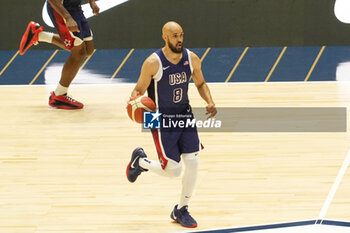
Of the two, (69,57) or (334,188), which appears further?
(69,57)

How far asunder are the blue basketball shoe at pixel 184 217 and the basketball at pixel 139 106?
79 centimetres

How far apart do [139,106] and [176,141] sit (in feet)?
1.29

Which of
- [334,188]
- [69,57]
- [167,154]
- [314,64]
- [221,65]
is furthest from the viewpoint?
[221,65]

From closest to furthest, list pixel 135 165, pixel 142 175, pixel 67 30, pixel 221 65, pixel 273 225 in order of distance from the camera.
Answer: pixel 273 225
pixel 135 165
pixel 142 175
pixel 67 30
pixel 221 65

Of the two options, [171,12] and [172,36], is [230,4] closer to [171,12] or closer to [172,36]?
[171,12]

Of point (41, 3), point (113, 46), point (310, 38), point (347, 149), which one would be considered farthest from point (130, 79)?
point (347, 149)

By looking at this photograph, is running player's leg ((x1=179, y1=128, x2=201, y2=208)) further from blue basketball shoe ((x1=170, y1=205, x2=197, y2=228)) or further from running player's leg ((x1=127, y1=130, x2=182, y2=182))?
blue basketball shoe ((x1=170, y1=205, x2=197, y2=228))

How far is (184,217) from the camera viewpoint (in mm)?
5879

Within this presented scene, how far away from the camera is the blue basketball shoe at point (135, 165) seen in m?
6.18

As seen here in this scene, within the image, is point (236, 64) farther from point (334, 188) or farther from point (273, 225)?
point (273, 225)

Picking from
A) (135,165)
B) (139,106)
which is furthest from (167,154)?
(135,165)

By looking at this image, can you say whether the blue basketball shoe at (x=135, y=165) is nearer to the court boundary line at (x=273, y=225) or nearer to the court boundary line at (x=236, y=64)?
the court boundary line at (x=273, y=225)

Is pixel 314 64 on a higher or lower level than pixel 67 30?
higher

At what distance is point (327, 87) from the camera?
32.1 feet
